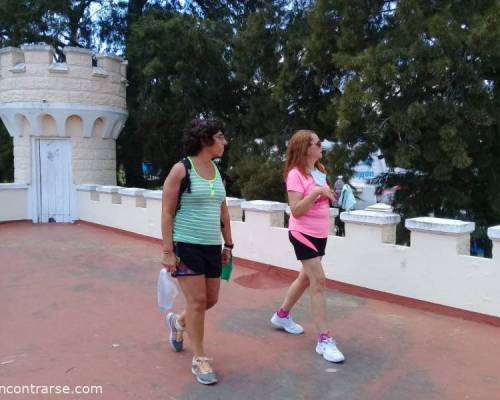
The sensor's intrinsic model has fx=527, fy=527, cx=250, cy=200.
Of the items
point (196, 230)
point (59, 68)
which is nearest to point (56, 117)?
point (59, 68)

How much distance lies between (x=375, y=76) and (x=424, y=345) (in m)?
4.63

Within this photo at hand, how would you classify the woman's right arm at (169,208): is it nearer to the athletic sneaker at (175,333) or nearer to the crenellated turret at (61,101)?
the athletic sneaker at (175,333)

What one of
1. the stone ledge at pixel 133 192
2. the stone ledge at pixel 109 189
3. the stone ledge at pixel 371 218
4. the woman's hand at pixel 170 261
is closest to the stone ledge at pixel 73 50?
the stone ledge at pixel 109 189

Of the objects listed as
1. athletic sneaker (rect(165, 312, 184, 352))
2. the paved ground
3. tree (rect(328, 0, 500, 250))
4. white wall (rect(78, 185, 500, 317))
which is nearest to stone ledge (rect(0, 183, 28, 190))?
the paved ground

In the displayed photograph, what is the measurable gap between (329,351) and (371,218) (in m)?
1.98

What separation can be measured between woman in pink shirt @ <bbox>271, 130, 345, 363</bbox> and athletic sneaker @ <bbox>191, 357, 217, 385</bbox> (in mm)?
908

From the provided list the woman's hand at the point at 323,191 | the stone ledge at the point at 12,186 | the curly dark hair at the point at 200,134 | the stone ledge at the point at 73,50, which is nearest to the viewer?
the curly dark hair at the point at 200,134

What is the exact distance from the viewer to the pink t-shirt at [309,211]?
4090mm

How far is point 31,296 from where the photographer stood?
18.6 ft

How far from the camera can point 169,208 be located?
3535 millimetres

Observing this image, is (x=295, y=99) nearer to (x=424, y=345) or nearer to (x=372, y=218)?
(x=372, y=218)

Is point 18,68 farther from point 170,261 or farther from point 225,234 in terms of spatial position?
point 170,261

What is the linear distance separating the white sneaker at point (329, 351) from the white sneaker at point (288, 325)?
18.7 inches

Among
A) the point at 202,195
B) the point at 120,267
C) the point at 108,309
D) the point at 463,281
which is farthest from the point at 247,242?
the point at 202,195
